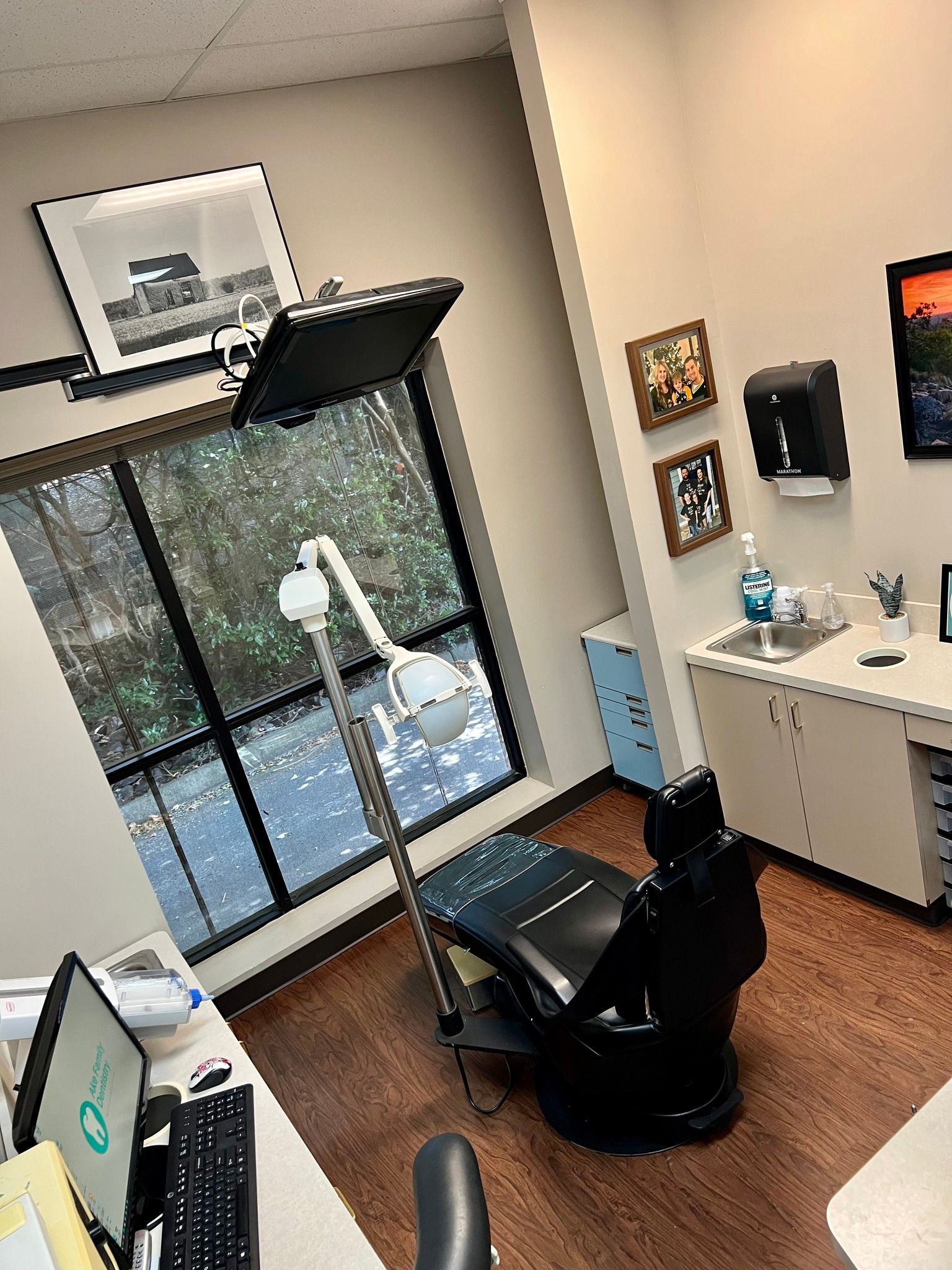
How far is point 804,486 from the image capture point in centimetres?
337

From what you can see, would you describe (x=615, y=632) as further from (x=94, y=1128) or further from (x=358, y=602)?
(x=94, y=1128)

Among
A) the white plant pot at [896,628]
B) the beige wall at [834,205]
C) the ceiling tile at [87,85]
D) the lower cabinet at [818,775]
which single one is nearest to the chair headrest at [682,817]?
the lower cabinet at [818,775]

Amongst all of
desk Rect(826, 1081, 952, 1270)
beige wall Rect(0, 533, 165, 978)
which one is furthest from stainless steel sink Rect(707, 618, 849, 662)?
beige wall Rect(0, 533, 165, 978)

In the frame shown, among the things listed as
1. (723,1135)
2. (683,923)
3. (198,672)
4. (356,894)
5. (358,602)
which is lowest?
(723,1135)

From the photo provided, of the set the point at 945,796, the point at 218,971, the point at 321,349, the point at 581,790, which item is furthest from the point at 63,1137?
the point at 581,790

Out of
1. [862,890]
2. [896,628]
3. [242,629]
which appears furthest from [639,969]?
[242,629]

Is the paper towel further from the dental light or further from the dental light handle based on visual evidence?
the dental light handle

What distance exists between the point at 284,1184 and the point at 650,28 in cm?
355

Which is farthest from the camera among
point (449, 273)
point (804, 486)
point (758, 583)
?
point (449, 273)

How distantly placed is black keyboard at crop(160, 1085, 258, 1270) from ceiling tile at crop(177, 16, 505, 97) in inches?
112

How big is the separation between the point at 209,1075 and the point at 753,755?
213 centimetres

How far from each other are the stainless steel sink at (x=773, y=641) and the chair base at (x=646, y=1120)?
1357 mm

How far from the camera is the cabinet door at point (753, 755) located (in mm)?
3281

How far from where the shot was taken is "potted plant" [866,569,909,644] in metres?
3.16
